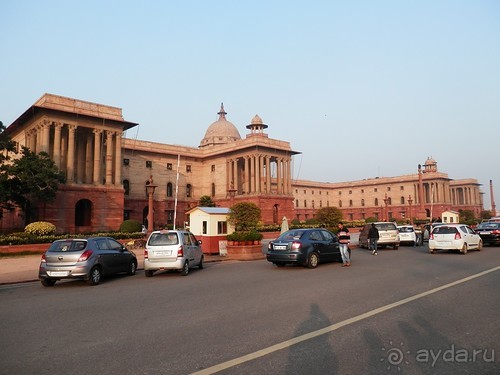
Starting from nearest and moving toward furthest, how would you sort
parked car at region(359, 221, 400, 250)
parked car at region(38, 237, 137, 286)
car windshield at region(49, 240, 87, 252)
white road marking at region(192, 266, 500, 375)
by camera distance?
1. white road marking at region(192, 266, 500, 375)
2. parked car at region(38, 237, 137, 286)
3. car windshield at region(49, 240, 87, 252)
4. parked car at region(359, 221, 400, 250)

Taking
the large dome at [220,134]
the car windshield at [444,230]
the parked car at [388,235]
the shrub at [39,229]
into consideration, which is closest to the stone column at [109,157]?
the shrub at [39,229]

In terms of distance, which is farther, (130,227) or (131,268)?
(130,227)

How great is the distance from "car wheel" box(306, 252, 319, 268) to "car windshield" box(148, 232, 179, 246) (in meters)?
4.98

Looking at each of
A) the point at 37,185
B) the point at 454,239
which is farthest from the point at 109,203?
the point at 454,239

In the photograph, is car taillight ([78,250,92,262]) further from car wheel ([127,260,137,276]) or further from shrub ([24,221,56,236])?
shrub ([24,221,56,236])

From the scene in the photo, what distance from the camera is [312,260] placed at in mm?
15164

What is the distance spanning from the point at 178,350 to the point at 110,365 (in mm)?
899

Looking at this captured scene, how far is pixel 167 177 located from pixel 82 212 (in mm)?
20191

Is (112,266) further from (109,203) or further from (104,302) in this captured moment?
(109,203)

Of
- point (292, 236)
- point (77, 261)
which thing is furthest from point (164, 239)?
point (292, 236)

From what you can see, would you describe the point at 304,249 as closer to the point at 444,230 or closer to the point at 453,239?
the point at 453,239

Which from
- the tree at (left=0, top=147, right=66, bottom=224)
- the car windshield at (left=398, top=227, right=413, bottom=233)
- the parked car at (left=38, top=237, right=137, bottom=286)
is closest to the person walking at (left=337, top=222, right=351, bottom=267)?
the parked car at (left=38, top=237, right=137, bottom=286)

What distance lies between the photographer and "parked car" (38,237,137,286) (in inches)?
470

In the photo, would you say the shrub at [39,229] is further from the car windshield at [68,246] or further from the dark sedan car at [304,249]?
the dark sedan car at [304,249]
